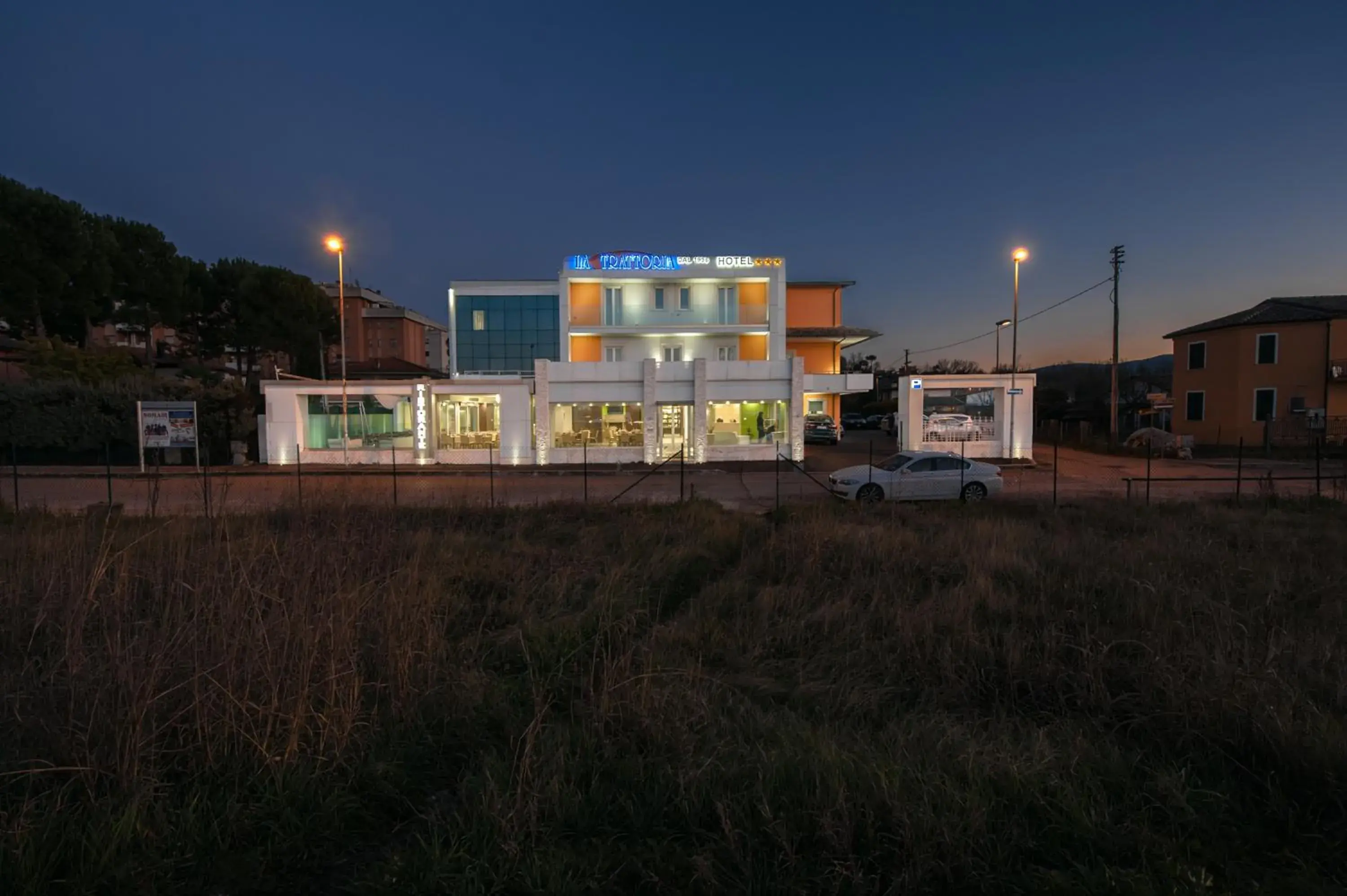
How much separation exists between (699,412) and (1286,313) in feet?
112

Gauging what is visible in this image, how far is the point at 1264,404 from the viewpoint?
35.3m

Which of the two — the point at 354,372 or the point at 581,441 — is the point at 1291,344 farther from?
the point at 354,372

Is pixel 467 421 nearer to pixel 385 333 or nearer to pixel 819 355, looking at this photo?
pixel 819 355

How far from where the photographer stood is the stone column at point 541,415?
1134 inches

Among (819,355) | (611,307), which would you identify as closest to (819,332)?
(819,355)

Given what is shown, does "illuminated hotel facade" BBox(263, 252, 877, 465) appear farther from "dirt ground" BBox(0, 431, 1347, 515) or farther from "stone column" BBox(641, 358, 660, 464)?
"dirt ground" BBox(0, 431, 1347, 515)

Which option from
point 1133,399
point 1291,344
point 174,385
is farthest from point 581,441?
point 1133,399

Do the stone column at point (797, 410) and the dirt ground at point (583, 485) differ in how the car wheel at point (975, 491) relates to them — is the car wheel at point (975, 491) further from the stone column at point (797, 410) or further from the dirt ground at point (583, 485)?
the stone column at point (797, 410)

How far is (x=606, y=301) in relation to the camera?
120 feet

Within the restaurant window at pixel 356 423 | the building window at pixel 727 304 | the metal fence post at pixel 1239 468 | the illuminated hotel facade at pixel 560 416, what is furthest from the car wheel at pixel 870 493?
the building window at pixel 727 304

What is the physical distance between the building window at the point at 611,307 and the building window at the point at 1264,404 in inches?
1433

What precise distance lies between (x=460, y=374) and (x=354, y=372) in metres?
13.9

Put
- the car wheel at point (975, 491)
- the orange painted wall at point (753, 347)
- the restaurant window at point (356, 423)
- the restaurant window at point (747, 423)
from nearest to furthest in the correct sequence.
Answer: the car wheel at point (975, 491) → the restaurant window at point (356, 423) → the restaurant window at point (747, 423) → the orange painted wall at point (753, 347)

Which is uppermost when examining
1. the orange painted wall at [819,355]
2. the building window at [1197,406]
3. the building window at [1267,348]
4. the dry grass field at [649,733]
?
the orange painted wall at [819,355]
